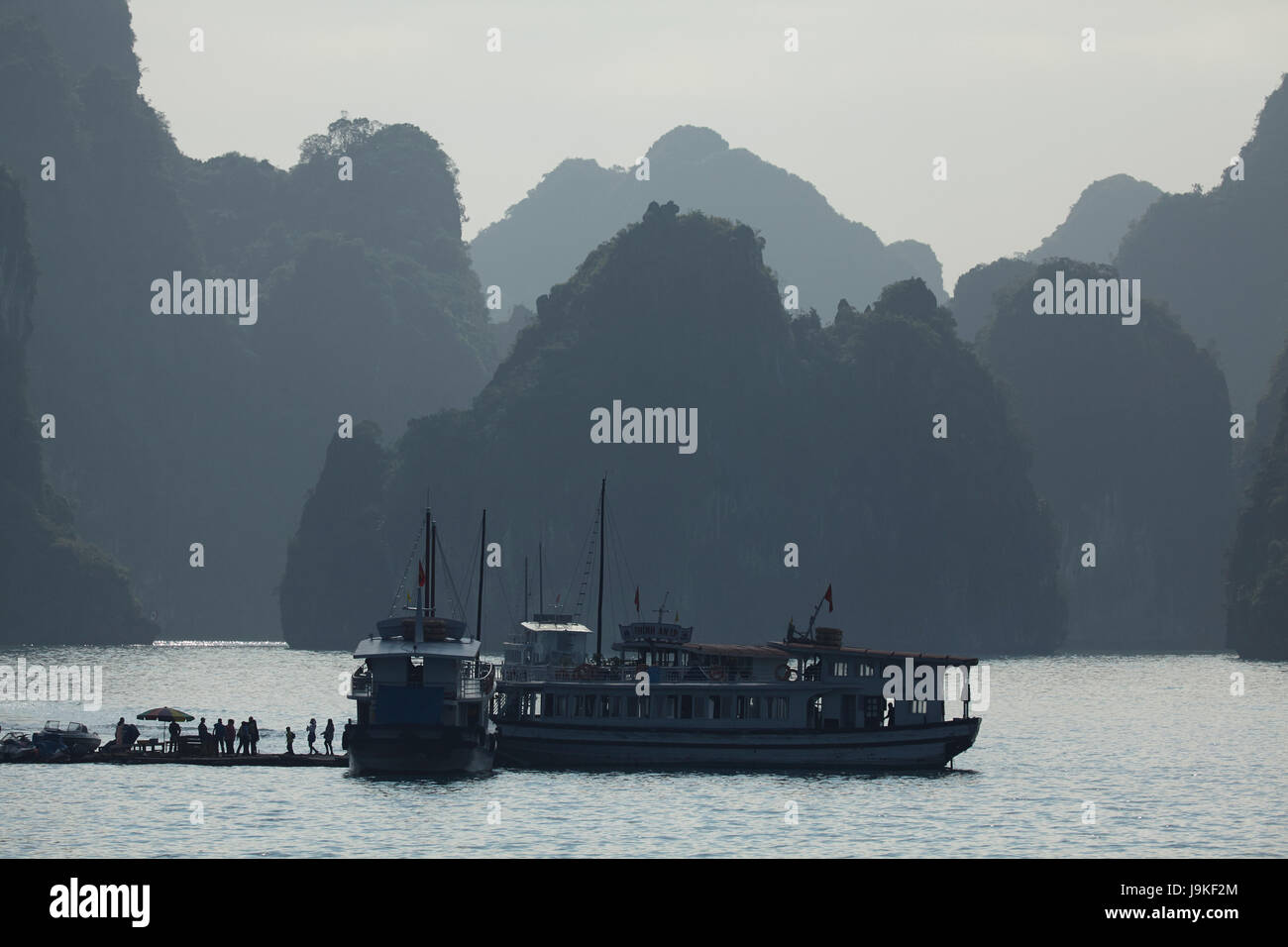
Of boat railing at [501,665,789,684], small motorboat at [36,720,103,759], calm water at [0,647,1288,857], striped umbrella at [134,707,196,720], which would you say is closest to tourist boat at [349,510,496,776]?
calm water at [0,647,1288,857]

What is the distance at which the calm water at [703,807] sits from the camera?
177ft

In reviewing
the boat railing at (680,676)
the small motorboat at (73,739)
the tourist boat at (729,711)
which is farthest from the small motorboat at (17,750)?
the boat railing at (680,676)

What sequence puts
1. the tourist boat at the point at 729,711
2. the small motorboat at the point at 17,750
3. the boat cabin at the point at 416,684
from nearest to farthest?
the boat cabin at the point at 416,684
the small motorboat at the point at 17,750
the tourist boat at the point at 729,711

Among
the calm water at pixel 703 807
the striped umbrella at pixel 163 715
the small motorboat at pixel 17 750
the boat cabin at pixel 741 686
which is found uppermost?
the boat cabin at pixel 741 686

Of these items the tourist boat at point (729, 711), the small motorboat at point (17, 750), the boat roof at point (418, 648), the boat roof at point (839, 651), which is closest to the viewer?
the boat roof at point (418, 648)

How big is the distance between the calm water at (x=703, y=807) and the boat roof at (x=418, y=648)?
480 cm

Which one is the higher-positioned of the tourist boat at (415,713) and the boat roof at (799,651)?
the boat roof at (799,651)

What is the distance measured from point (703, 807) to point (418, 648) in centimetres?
1299

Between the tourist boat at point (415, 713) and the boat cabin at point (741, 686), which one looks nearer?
the tourist boat at point (415, 713)

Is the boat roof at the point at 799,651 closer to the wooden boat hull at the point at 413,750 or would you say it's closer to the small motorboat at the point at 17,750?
the wooden boat hull at the point at 413,750
